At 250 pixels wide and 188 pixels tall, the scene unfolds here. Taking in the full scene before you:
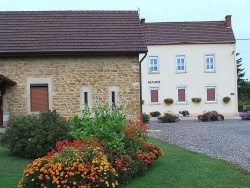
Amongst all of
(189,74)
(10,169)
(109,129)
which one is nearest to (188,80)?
(189,74)

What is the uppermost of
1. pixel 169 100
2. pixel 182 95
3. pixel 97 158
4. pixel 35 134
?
pixel 182 95

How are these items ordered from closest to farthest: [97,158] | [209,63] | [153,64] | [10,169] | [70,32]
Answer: [97,158], [10,169], [70,32], [209,63], [153,64]

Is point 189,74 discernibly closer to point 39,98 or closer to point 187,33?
point 187,33

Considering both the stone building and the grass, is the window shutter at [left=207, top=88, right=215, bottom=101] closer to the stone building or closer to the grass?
the stone building

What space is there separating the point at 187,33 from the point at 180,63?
2.97 meters

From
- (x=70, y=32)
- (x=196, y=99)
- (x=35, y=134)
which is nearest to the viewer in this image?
(x=35, y=134)

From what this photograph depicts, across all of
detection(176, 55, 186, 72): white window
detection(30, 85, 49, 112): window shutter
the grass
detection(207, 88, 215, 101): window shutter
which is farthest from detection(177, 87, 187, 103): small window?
the grass

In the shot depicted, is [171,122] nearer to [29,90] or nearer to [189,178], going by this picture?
[29,90]

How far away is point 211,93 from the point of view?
41.7 m

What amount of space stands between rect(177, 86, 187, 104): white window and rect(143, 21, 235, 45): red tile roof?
4.37 m

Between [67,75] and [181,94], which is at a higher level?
[67,75]

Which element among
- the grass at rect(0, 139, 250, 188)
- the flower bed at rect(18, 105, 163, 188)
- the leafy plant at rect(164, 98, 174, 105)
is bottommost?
the grass at rect(0, 139, 250, 188)

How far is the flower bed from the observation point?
7586 millimetres

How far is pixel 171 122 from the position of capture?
3231cm
